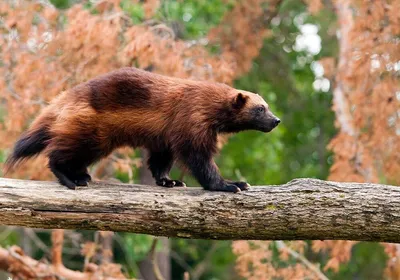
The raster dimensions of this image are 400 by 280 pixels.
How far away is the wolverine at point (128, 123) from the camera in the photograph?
18.7 feet

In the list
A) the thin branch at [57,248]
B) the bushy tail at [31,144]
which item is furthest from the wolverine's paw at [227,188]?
the thin branch at [57,248]

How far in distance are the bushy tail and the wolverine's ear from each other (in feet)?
5.18

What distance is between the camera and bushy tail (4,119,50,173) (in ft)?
19.2

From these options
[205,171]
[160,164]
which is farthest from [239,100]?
[160,164]

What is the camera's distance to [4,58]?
918cm

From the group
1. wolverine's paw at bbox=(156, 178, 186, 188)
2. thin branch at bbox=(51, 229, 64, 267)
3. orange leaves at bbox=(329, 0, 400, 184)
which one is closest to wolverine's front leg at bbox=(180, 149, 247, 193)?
wolverine's paw at bbox=(156, 178, 186, 188)

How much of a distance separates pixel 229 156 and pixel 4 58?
32.0ft

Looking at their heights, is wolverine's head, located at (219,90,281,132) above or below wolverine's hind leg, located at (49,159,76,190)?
above

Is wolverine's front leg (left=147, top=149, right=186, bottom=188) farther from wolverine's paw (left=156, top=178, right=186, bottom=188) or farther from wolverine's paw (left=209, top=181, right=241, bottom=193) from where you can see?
wolverine's paw (left=209, top=181, right=241, bottom=193)

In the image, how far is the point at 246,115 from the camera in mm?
6160

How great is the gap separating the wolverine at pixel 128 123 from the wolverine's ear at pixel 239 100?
18mm

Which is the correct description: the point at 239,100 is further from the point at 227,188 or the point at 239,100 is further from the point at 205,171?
the point at 227,188

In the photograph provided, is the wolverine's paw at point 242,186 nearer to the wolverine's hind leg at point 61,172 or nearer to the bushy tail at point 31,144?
the wolverine's hind leg at point 61,172

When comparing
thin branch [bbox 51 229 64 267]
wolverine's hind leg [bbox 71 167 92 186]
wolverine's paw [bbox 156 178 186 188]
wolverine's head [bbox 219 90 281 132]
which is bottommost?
thin branch [bbox 51 229 64 267]
